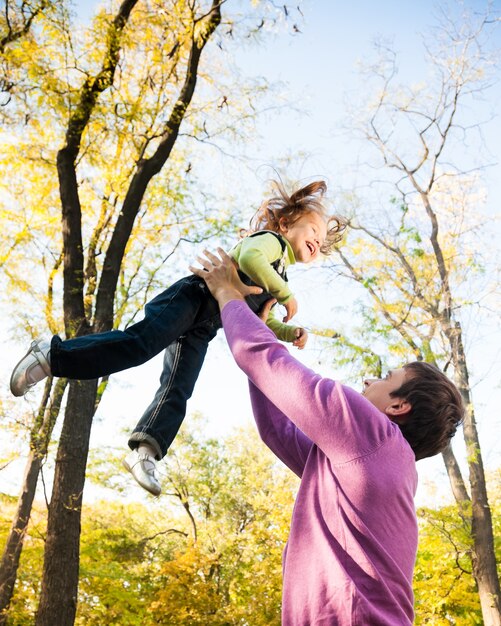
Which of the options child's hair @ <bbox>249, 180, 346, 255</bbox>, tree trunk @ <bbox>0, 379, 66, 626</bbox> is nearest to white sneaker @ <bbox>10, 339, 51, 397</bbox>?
child's hair @ <bbox>249, 180, 346, 255</bbox>

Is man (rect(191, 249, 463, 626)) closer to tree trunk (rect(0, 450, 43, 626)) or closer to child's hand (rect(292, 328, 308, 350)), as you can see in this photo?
child's hand (rect(292, 328, 308, 350))

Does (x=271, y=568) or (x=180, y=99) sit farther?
(x=271, y=568)

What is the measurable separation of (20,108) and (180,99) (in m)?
2.84

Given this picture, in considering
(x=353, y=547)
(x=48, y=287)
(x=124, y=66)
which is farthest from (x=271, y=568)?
(x=353, y=547)

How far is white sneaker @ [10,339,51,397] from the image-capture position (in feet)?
6.20

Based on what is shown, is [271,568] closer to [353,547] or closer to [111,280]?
[111,280]

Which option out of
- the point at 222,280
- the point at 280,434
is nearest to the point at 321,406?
the point at 280,434

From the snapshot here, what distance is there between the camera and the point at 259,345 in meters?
1.39

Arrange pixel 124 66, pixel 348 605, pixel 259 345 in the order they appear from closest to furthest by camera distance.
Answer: pixel 348 605 < pixel 259 345 < pixel 124 66

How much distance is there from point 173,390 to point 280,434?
0.62m

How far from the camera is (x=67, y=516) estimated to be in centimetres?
553

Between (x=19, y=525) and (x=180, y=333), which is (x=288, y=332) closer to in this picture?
(x=180, y=333)

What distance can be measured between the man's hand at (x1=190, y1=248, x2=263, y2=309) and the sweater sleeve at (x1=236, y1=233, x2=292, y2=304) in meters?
0.12

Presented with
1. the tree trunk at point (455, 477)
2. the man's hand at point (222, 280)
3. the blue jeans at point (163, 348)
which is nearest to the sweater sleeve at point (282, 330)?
the blue jeans at point (163, 348)
